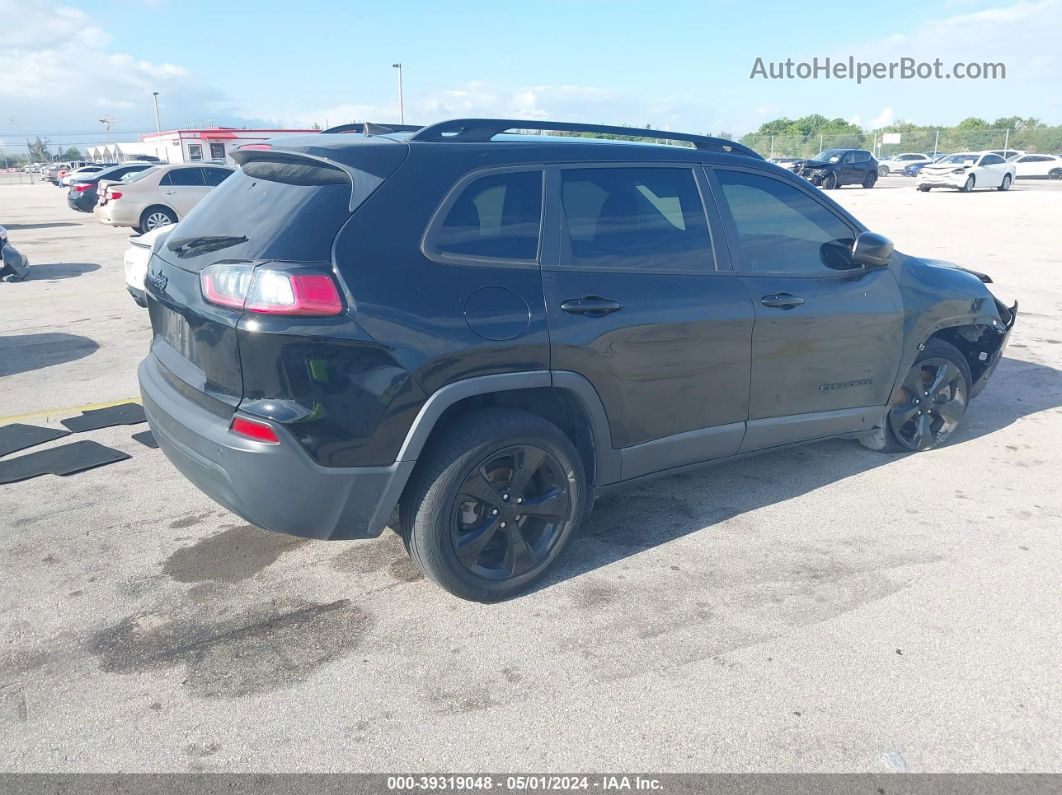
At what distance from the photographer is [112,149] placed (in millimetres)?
80562

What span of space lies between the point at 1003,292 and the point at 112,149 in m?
87.0

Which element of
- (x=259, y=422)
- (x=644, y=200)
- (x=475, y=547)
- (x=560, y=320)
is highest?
(x=644, y=200)

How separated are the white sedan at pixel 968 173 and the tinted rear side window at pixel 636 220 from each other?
32.5 m

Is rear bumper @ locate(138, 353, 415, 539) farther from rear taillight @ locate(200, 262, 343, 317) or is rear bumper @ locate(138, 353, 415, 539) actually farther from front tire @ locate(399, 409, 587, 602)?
rear taillight @ locate(200, 262, 343, 317)

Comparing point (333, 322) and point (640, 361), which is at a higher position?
point (333, 322)

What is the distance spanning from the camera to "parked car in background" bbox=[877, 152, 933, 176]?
168 ft

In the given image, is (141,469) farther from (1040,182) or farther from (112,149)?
(112,149)

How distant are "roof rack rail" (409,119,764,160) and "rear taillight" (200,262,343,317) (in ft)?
2.80

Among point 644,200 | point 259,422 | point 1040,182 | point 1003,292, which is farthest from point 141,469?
point 1040,182

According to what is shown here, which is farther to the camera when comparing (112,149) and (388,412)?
(112,149)

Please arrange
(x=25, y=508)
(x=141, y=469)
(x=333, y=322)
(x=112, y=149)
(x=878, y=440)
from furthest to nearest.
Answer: (x=112, y=149) → (x=878, y=440) → (x=141, y=469) → (x=25, y=508) → (x=333, y=322)

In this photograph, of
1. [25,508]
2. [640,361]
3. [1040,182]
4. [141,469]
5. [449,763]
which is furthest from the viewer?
[1040,182]

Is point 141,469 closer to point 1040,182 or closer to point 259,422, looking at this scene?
point 259,422

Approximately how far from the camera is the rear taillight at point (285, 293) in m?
2.89
